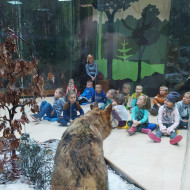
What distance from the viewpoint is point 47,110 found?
9.52 ft

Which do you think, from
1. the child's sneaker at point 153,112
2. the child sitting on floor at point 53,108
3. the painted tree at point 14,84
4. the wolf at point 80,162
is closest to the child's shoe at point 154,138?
the child's sneaker at point 153,112

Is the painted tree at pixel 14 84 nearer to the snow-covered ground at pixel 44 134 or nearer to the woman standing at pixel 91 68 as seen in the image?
the snow-covered ground at pixel 44 134

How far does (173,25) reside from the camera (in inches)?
85.7

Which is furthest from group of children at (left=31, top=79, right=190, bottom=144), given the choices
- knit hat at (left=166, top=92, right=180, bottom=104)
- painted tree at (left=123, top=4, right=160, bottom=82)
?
painted tree at (left=123, top=4, right=160, bottom=82)

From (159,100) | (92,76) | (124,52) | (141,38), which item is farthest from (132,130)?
(141,38)

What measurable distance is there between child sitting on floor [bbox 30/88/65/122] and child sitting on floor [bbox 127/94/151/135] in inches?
38.9

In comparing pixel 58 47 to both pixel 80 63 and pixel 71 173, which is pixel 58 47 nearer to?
pixel 80 63

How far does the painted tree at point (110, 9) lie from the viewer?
7.66ft

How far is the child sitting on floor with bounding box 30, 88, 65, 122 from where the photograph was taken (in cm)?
287

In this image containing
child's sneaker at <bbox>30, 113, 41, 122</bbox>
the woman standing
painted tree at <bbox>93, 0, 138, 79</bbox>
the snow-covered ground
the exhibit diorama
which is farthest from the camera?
child's sneaker at <bbox>30, 113, 41, 122</bbox>

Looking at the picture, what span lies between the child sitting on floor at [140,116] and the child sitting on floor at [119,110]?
10cm

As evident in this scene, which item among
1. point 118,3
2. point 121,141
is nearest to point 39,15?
point 118,3

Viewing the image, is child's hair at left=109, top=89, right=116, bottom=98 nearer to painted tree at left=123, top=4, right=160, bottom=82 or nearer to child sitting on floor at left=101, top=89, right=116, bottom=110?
child sitting on floor at left=101, top=89, right=116, bottom=110

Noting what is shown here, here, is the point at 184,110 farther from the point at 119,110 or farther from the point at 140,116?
the point at 119,110
